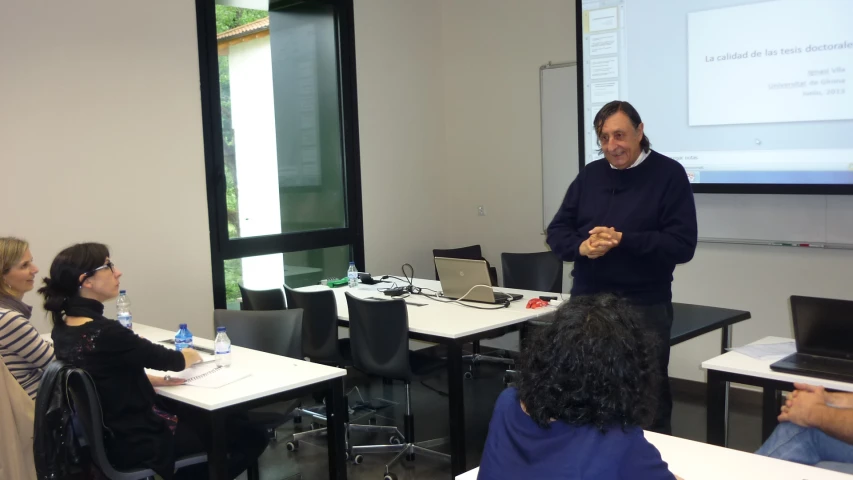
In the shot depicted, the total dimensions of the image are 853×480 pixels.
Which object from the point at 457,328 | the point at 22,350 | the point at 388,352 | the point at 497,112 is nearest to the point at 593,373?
the point at 457,328

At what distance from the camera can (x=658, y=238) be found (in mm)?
3164

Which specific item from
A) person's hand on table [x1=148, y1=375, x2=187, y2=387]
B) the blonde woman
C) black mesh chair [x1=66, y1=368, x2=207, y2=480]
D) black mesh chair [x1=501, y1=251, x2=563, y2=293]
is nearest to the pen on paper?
black mesh chair [x1=501, y1=251, x2=563, y2=293]

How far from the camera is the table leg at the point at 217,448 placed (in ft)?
8.79

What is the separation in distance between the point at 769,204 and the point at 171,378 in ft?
11.7

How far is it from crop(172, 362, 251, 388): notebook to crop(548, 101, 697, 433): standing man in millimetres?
1531

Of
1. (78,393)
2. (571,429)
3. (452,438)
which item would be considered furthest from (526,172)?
(571,429)

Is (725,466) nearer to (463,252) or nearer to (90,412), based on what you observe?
(90,412)

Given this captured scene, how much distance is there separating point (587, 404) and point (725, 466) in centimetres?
67

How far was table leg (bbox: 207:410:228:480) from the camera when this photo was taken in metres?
2.68

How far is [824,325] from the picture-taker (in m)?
2.65

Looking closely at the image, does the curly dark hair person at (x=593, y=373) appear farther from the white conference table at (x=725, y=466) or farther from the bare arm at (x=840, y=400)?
the bare arm at (x=840, y=400)

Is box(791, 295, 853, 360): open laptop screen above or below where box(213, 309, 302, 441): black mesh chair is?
above

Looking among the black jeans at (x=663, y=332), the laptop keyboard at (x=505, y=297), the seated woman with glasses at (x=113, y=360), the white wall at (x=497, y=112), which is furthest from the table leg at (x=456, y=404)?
the white wall at (x=497, y=112)

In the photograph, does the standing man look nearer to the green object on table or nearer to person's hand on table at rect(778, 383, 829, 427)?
person's hand on table at rect(778, 383, 829, 427)
